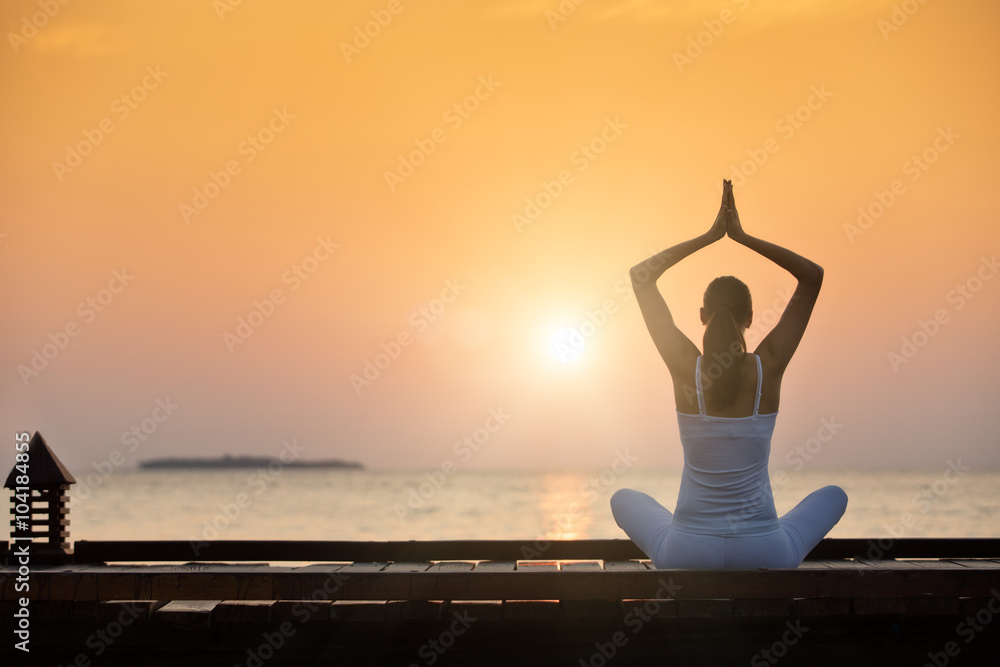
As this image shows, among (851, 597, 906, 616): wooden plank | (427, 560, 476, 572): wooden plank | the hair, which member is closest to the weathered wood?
(427, 560, 476, 572): wooden plank

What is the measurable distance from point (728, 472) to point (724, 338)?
25.2 inches

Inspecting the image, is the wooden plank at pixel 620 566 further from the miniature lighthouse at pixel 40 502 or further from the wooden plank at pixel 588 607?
the miniature lighthouse at pixel 40 502

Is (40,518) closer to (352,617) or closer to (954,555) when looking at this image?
(352,617)

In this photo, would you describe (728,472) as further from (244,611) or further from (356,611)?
(244,611)

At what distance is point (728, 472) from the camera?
406cm

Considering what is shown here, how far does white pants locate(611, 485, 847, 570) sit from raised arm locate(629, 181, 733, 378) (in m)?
0.79

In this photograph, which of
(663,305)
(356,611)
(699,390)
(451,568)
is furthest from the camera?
(451,568)

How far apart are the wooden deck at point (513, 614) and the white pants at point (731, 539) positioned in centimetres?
14

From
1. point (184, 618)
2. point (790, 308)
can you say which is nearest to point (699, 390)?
point (790, 308)

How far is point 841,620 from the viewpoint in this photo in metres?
4.46

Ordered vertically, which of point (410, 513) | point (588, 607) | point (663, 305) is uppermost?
point (410, 513)

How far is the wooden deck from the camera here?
3.99 metres

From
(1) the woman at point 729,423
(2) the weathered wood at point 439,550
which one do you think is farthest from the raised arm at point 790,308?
(2) the weathered wood at point 439,550

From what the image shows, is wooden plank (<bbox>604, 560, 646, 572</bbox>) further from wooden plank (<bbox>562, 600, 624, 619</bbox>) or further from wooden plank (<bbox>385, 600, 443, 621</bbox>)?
wooden plank (<bbox>385, 600, 443, 621</bbox>)
